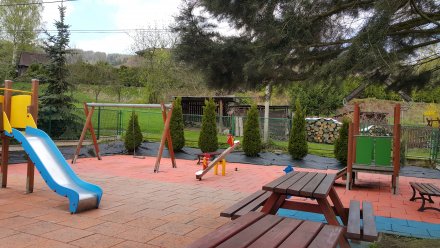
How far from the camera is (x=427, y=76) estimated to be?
12.1 ft

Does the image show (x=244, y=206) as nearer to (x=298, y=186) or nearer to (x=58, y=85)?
(x=298, y=186)

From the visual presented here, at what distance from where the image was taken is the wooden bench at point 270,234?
1.83m

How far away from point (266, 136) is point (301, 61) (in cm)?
1117

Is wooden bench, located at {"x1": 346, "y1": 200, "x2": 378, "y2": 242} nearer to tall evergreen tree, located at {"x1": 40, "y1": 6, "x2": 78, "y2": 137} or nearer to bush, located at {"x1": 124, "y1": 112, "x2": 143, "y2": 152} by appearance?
bush, located at {"x1": 124, "y1": 112, "x2": 143, "y2": 152}

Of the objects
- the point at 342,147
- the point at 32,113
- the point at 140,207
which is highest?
the point at 32,113

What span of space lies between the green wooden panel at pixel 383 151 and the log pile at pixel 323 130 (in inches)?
434

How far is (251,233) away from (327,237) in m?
A: 0.43

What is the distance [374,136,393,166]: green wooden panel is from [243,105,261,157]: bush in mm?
5127

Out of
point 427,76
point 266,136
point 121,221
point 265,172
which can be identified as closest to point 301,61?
point 427,76

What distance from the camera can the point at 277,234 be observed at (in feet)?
6.64

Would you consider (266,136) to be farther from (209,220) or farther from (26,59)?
(26,59)

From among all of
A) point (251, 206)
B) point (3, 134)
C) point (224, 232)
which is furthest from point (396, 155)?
point (3, 134)

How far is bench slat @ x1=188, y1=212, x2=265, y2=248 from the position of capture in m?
1.75

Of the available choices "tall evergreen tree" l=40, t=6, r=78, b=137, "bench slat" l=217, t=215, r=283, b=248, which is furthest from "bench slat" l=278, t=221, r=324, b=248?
"tall evergreen tree" l=40, t=6, r=78, b=137
